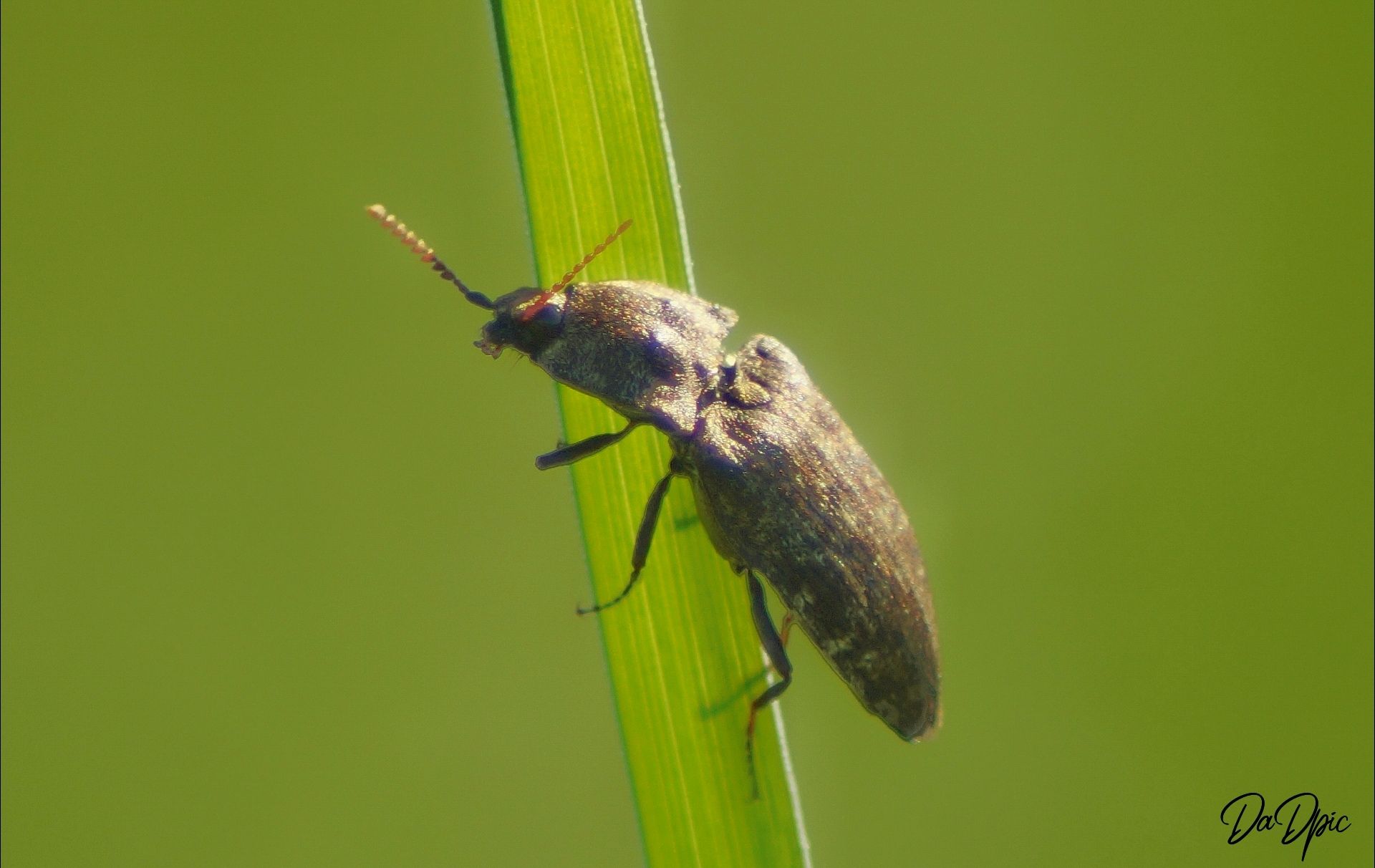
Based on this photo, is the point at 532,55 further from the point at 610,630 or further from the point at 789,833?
the point at 789,833

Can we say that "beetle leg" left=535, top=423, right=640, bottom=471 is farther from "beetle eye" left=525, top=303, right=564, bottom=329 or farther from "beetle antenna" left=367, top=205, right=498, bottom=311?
"beetle antenna" left=367, top=205, right=498, bottom=311

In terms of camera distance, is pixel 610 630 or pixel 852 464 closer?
pixel 610 630

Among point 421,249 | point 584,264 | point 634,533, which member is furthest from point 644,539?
point 421,249

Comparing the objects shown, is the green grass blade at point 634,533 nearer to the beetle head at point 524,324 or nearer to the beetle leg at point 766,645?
the beetle leg at point 766,645

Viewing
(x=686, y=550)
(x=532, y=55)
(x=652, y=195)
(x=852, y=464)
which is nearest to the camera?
(x=532, y=55)

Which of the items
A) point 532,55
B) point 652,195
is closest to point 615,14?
point 532,55

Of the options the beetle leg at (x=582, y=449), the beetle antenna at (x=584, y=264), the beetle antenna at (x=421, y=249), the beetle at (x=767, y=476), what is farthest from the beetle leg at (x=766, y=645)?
the beetle antenna at (x=421, y=249)

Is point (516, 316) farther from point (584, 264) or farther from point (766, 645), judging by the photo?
point (766, 645)
